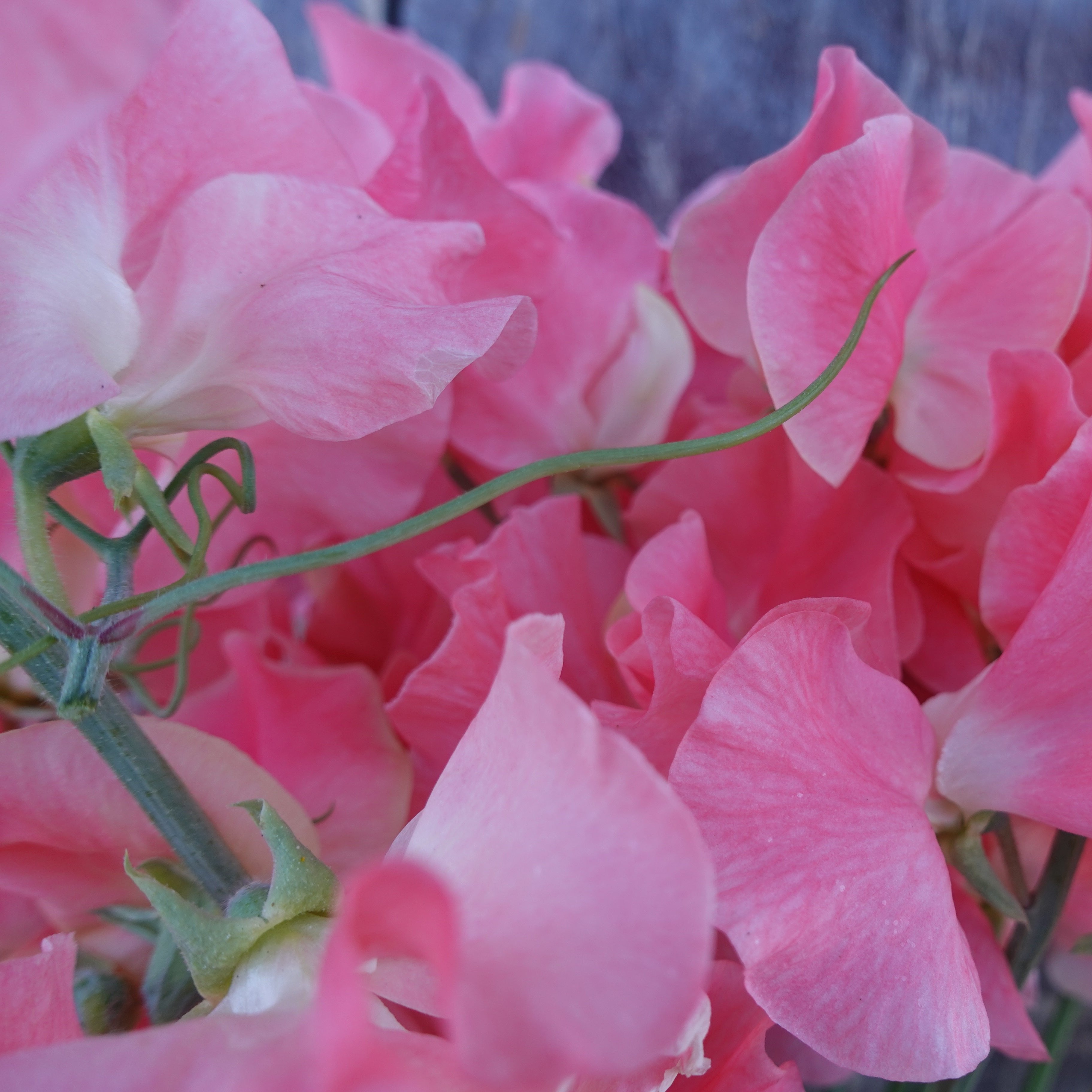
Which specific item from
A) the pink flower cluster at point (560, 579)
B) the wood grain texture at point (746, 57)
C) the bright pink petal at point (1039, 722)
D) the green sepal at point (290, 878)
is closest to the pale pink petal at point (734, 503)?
the pink flower cluster at point (560, 579)

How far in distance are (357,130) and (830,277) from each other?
0.76 ft

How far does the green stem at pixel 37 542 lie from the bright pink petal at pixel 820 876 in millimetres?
171

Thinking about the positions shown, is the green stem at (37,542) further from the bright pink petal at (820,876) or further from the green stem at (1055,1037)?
the green stem at (1055,1037)

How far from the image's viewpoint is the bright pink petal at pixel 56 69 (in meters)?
0.18

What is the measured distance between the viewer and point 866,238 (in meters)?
0.36

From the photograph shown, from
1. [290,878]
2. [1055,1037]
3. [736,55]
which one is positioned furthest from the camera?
[736,55]

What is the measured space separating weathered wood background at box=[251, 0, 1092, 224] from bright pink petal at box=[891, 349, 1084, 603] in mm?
512

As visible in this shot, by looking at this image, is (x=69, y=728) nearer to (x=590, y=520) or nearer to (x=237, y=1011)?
(x=237, y=1011)

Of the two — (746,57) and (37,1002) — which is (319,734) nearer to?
(37,1002)

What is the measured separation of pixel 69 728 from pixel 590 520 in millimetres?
273

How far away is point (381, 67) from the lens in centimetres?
58

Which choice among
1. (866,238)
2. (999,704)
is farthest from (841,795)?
(866,238)

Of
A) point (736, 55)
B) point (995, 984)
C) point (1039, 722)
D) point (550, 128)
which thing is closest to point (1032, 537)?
point (1039, 722)

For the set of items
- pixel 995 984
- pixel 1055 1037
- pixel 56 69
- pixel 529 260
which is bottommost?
pixel 1055 1037
